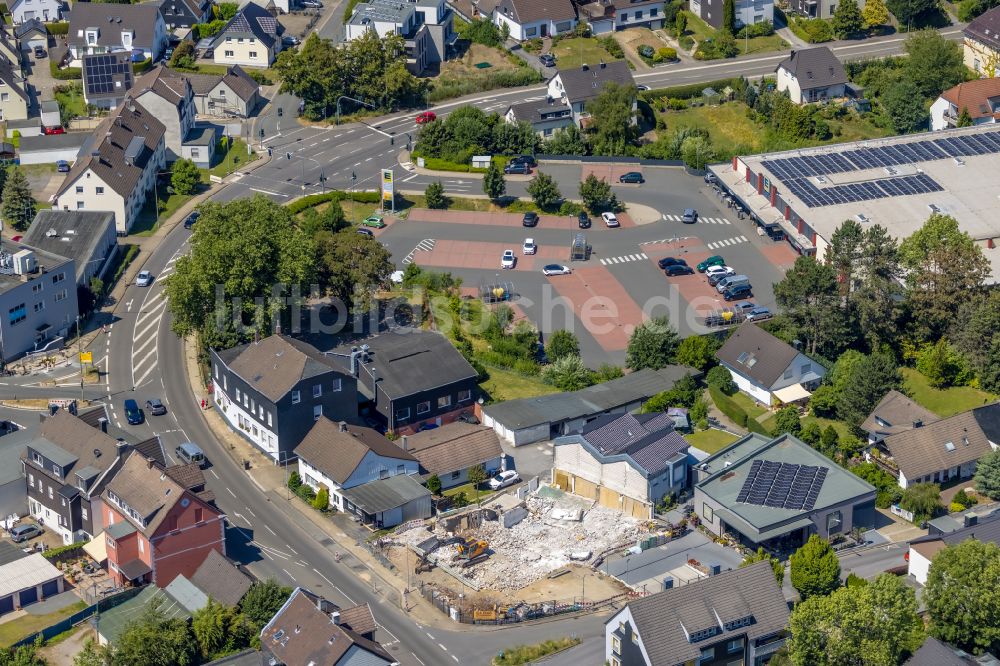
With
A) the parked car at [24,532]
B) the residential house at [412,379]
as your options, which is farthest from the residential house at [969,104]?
the parked car at [24,532]

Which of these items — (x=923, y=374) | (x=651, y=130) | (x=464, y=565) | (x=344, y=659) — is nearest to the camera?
(x=344, y=659)

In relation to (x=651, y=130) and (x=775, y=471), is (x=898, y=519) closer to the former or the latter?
(x=775, y=471)

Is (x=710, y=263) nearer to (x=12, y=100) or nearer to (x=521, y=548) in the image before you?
(x=521, y=548)

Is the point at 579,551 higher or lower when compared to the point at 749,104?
lower

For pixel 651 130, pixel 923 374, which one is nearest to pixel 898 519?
pixel 923 374

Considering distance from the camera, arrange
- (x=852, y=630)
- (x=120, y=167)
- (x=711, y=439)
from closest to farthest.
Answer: (x=852, y=630) → (x=711, y=439) → (x=120, y=167)

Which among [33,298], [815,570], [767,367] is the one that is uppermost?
[33,298]

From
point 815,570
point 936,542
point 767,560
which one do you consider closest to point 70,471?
point 767,560
